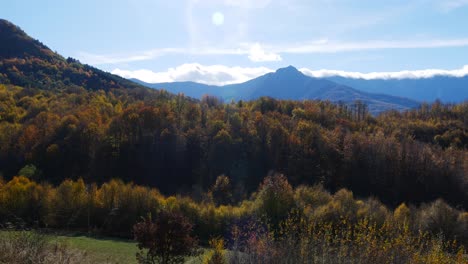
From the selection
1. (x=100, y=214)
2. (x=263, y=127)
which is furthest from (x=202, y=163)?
(x=100, y=214)

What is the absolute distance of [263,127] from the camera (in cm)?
7262

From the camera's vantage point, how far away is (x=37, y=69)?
15038 centimetres

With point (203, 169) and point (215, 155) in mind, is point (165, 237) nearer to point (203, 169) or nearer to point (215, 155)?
point (203, 169)

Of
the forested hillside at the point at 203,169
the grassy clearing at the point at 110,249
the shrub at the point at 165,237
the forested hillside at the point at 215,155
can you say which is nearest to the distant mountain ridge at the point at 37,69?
the forested hillside at the point at 203,169

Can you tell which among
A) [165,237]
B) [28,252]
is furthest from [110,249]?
[28,252]

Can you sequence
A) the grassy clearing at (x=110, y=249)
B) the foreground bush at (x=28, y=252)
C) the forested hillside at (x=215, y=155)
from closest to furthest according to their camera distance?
1. the foreground bush at (x=28, y=252)
2. the grassy clearing at (x=110, y=249)
3. the forested hillside at (x=215, y=155)

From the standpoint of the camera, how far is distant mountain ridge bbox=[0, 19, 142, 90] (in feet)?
449

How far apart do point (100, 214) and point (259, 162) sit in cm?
3167

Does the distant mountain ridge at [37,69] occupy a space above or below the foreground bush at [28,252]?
above

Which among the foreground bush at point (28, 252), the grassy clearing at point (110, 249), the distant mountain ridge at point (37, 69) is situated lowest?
the grassy clearing at point (110, 249)

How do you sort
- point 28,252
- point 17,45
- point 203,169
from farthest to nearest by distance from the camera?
1. point 17,45
2. point 203,169
3. point 28,252

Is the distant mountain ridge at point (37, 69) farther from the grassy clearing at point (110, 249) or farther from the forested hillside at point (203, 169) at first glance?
the grassy clearing at point (110, 249)

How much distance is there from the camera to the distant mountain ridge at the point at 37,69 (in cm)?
13688

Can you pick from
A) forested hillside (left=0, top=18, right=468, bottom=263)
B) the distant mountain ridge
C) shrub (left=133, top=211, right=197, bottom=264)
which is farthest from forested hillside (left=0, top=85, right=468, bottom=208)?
the distant mountain ridge
